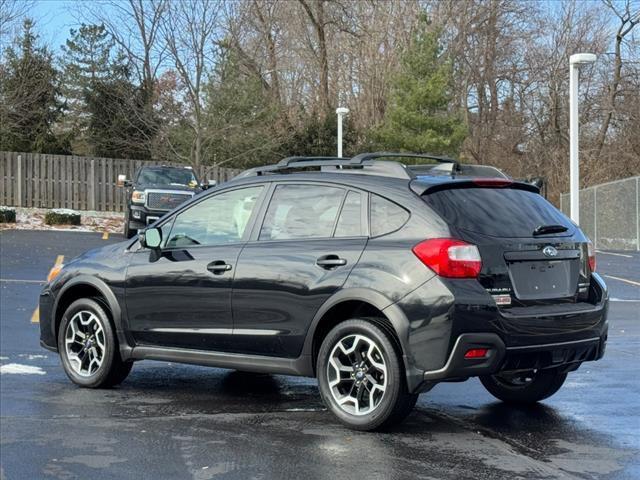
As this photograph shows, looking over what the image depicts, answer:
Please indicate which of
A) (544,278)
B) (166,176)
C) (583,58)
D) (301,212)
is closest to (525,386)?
(544,278)

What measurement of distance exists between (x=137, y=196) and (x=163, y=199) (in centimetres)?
69

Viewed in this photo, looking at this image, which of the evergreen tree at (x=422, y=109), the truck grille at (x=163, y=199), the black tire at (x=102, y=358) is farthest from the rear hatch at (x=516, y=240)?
the evergreen tree at (x=422, y=109)

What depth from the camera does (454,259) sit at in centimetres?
532

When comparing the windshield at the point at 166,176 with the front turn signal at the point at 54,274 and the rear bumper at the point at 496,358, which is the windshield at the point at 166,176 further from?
the rear bumper at the point at 496,358

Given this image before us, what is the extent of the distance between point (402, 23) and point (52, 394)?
34561 mm

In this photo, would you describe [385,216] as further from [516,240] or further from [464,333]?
[464,333]

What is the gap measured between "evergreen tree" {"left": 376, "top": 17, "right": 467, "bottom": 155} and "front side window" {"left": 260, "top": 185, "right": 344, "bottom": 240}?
27563 millimetres

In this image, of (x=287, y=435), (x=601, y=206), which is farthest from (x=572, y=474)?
(x=601, y=206)

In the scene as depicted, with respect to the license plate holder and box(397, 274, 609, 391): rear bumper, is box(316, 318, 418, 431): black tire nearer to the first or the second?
box(397, 274, 609, 391): rear bumper

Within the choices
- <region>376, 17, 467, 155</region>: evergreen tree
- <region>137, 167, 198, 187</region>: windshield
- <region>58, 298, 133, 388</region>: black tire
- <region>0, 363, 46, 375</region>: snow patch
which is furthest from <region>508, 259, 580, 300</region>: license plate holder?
<region>376, 17, 467, 155</region>: evergreen tree

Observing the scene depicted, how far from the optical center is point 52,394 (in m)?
6.89

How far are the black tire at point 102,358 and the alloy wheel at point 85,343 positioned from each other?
0.01 meters

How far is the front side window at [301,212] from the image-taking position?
6109 mm

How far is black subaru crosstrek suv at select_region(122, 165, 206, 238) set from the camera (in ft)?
70.5
